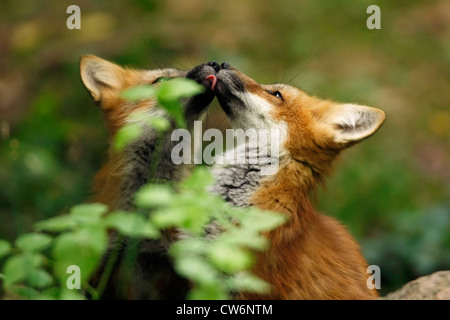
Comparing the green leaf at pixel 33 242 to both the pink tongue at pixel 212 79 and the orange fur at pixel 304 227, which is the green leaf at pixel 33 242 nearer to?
the orange fur at pixel 304 227

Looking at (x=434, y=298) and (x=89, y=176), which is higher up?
(x=89, y=176)

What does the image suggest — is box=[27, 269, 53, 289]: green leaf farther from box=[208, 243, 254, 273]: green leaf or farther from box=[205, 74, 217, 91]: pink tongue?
box=[205, 74, 217, 91]: pink tongue

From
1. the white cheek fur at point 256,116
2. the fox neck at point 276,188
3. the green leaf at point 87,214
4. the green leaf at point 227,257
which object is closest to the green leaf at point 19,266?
the green leaf at point 87,214

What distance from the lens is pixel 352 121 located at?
523 cm

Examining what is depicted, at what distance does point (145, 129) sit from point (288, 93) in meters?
1.28

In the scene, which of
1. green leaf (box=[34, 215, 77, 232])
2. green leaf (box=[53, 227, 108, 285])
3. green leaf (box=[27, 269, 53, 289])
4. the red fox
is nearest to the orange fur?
the red fox

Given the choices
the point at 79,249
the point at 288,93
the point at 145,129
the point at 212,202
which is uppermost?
the point at 288,93

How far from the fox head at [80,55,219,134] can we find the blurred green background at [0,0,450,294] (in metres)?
1.43

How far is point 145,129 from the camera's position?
5309 mm

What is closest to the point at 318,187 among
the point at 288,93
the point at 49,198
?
the point at 288,93

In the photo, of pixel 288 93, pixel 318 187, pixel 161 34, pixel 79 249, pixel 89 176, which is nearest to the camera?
pixel 79 249

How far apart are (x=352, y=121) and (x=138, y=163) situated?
179cm
